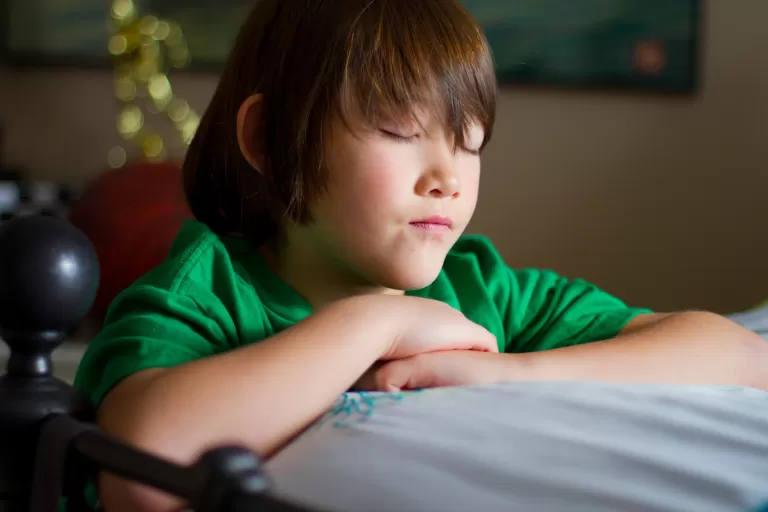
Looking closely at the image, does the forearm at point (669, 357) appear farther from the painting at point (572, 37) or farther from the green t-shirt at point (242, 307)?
the painting at point (572, 37)

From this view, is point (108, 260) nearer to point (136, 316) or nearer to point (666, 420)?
point (136, 316)

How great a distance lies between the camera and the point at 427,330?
2.14 feet

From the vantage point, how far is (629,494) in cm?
43

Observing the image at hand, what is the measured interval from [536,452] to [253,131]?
47 centimetres

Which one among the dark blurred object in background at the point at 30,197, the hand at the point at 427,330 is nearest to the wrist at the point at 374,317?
the hand at the point at 427,330

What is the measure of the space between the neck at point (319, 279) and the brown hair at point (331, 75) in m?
0.04

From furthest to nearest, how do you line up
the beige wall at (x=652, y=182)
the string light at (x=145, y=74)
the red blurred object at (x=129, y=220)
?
the string light at (x=145, y=74) < the beige wall at (x=652, y=182) < the red blurred object at (x=129, y=220)

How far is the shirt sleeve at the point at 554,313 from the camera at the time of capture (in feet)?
2.92

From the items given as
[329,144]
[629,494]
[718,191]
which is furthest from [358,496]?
[718,191]

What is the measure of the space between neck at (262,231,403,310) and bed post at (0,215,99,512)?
37 cm

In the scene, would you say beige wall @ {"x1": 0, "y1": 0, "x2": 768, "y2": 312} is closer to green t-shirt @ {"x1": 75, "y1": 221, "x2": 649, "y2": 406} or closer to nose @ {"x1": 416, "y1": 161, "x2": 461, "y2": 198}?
green t-shirt @ {"x1": 75, "y1": 221, "x2": 649, "y2": 406}

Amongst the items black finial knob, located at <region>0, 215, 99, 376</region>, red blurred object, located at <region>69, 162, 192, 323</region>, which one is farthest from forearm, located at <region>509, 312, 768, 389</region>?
red blurred object, located at <region>69, 162, 192, 323</region>

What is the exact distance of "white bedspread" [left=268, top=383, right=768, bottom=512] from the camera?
0.43 meters

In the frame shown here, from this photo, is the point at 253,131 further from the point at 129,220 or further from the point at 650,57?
the point at 650,57
